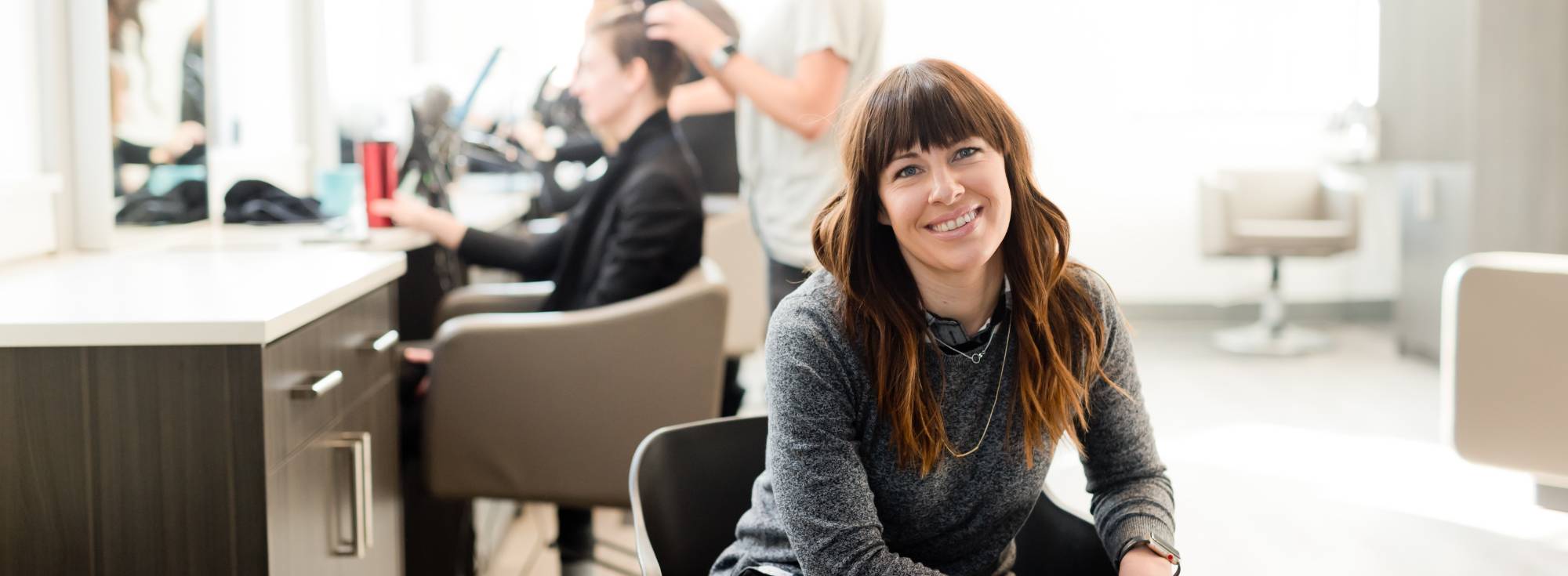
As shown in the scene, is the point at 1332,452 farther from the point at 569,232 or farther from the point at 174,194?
the point at 174,194

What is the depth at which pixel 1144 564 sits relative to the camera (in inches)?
48.4

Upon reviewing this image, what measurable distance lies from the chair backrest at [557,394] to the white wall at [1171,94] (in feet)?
15.8

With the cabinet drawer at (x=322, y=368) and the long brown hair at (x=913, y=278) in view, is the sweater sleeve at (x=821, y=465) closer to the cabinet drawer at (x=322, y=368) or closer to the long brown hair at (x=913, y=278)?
the long brown hair at (x=913, y=278)

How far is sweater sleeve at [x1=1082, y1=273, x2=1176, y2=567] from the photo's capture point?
1.29 metres

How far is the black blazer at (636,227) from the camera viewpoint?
235 centimetres

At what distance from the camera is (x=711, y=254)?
12.8 ft

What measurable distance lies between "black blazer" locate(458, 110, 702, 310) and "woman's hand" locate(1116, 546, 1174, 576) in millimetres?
1281

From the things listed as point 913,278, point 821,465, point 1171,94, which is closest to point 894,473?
point 821,465

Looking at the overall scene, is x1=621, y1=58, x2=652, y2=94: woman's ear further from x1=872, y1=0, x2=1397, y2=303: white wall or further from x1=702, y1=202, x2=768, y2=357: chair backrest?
x1=872, y1=0, x2=1397, y2=303: white wall

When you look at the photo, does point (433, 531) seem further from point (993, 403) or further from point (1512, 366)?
point (1512, 366)

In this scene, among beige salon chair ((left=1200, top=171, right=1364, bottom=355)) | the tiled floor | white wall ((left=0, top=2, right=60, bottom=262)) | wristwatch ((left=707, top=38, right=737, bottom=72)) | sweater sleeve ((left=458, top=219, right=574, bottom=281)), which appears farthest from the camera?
beige salon chair ((left=1200, top=171, right=1364, bottom=355))

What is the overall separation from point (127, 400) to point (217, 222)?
1464 millimetres

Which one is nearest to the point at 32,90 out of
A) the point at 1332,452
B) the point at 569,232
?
the point at 569,232

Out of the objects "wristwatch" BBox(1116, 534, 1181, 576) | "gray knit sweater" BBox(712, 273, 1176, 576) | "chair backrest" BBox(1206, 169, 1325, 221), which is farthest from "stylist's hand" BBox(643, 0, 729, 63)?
"chair backrest" BBox(1206, 169, 1325, 221)
